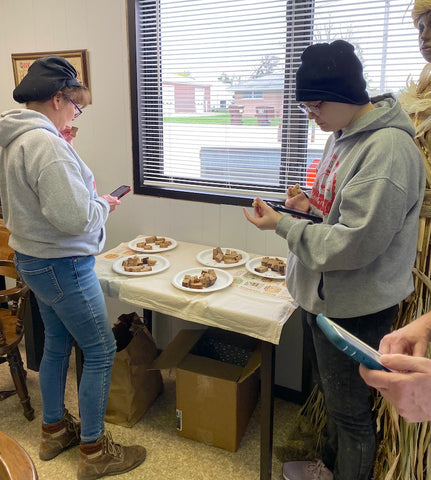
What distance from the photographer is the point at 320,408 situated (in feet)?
6.34

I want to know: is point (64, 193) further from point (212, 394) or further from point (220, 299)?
point (212, 394)

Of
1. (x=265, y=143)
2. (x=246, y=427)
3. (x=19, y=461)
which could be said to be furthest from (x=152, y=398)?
(x=19, y=461)

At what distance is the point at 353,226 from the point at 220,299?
2.31ft

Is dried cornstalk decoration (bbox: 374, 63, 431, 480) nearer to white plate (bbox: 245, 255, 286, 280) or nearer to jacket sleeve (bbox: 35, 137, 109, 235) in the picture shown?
white plate (bbox: 245, 255, 286, 280)

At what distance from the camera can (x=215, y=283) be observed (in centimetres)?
184

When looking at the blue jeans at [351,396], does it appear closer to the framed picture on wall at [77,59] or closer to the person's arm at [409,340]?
the person's arm at [409,340]

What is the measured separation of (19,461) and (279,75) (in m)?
1.91

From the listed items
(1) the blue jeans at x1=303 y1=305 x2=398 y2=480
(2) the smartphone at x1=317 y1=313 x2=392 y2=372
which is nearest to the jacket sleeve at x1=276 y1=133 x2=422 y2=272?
(1) the blue jeans at x1=303 y1=305 x2=398 y2=480

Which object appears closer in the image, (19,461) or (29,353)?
(19,461)

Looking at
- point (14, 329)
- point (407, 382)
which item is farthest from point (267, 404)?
point (14, 329)

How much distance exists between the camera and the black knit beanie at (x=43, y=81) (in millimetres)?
1526

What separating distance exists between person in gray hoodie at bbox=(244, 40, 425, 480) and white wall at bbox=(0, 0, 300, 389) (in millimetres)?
868

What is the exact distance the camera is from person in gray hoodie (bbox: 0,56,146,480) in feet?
4.74

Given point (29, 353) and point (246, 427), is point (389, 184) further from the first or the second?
point (29, 353)
